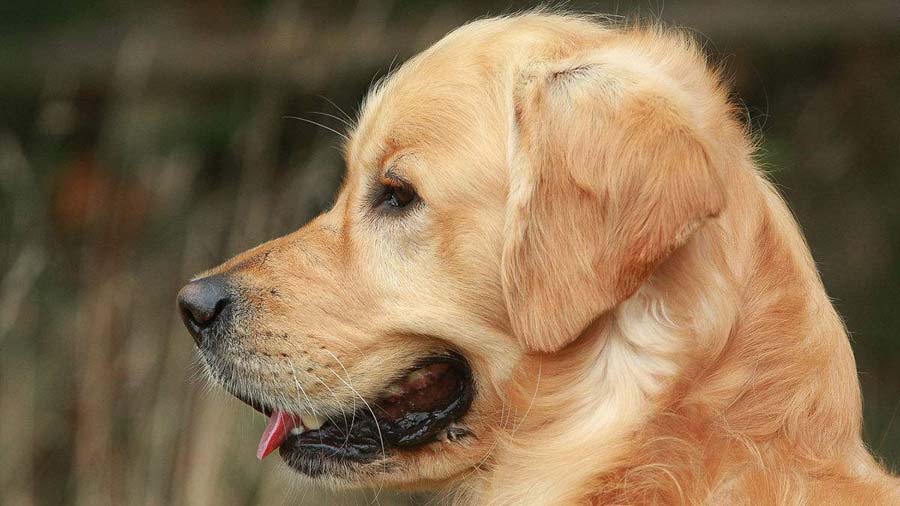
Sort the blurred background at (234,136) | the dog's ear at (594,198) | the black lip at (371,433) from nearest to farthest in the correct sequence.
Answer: the dog's ear at (594,198) → the black lip at (371,433) → the blurred background at (234,136)

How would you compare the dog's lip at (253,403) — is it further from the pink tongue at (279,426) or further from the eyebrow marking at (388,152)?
the eyebrow marking at (388,152)

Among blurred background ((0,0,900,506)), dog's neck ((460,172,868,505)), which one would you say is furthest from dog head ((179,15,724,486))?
blurred background ((0,0,900,506))

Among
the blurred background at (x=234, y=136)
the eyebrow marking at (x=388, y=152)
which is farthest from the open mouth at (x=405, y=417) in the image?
the blurred background at (x=234, y=136)

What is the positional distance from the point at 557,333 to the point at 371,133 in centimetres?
92

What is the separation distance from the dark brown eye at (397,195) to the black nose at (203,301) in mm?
549

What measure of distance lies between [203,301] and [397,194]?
0.66m

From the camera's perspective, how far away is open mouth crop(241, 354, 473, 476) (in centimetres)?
310

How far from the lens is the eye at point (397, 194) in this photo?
3.12 m

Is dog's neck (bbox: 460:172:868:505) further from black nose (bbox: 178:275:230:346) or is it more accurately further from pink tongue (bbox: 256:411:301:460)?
black nose (bbox: 178:275:230:346)

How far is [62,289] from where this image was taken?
6566 mm

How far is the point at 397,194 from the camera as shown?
3.17m

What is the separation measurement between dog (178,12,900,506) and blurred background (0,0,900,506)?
2.56 meters

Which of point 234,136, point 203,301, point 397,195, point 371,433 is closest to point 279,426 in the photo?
point 371,433

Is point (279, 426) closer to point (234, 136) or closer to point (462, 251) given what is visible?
point (462, 251)
